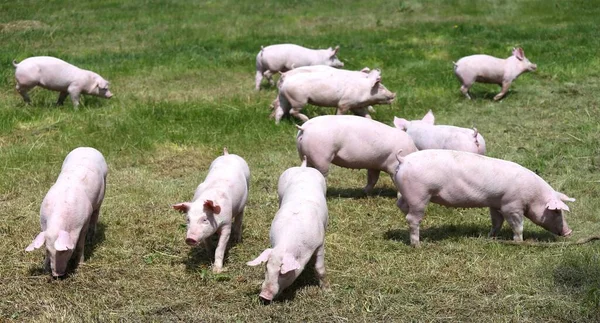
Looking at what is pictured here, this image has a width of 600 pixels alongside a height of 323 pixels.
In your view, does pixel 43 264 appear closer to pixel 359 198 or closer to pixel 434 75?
pixel 359 198

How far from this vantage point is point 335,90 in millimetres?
9164

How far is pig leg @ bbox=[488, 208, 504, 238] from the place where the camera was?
20.3 ft

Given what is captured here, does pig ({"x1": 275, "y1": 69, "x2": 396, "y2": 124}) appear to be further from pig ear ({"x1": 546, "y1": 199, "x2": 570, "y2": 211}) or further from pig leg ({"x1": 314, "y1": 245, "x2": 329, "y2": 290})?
pig leg ({"x1": 314, "y1": 245, "x2": 329, "y2": 290})

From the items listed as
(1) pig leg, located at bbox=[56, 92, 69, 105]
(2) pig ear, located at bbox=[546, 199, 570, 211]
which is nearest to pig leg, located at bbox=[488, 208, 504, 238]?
(2) pig ear, located at bbox=[546, 199, 570, 211]

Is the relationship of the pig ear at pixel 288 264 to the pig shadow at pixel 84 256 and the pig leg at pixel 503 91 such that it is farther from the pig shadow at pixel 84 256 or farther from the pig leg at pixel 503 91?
the pig leg at pixel 503 91

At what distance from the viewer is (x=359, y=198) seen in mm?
7332

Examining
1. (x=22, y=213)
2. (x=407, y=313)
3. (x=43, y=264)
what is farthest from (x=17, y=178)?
(x=407, y=313)

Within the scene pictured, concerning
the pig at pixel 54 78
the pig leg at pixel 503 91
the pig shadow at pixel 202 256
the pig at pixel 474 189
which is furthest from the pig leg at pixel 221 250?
the pig leg at pixel 503 91

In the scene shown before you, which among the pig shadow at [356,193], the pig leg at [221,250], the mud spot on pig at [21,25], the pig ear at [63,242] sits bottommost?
the mud spot on pig at [21,25]

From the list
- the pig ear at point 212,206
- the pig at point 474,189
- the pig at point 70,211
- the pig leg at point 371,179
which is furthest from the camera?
the pig leg at point 371,179

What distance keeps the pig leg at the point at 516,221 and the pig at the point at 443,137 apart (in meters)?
1.49

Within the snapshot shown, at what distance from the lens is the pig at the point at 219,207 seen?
17.2 ft

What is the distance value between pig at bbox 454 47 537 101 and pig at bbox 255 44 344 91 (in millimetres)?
2044

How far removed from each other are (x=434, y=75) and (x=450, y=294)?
27.6 feet
